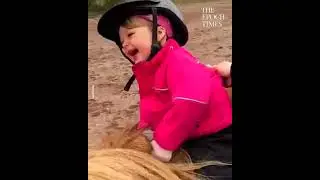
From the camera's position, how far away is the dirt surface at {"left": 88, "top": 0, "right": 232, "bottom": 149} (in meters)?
2.06

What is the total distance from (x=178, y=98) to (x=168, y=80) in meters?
0.06

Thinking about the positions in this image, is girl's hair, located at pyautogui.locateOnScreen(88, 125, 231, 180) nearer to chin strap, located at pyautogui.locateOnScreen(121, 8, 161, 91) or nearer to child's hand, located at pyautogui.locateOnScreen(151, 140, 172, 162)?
child's hand, located at pyautogui.locateOnScreen(151, 140, 172, 162)

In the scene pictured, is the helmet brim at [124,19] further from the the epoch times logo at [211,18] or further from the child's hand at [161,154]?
the child's hand at [161,154]

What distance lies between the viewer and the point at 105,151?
2070mm

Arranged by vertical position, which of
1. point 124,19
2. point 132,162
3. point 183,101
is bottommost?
point 132,162

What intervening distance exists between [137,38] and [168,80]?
6.3 inches

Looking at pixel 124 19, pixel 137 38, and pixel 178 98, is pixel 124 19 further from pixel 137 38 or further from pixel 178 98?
pixel 178 98

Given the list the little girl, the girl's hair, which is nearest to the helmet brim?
the little girl

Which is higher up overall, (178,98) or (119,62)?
(119,62)

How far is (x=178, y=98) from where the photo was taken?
6.64 ft

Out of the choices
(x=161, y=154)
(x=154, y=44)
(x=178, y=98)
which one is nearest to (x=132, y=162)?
(x=161, y=154)

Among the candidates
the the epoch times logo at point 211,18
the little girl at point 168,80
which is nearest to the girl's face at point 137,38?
the little girl at point 168,80
